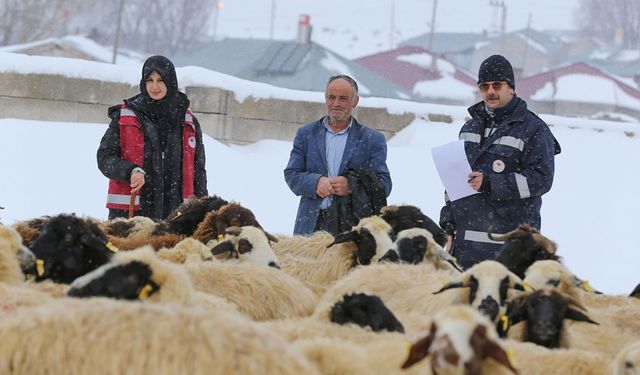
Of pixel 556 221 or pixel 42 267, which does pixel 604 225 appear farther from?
pixel 42 267

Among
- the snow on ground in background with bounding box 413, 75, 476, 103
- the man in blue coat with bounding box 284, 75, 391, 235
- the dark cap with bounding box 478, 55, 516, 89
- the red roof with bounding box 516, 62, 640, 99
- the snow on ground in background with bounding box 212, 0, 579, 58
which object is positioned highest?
the snow on ground in background with bounding box 212, 0, 579, 58

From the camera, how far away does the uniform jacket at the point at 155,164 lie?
838 centimetres

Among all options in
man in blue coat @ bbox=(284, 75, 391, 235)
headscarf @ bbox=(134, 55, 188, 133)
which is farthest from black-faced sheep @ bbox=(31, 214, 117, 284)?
headscarf @ bbox=(134, 55, 188, 133)

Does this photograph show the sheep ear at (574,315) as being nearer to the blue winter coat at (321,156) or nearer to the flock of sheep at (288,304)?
the flock of sheep at (288,304)

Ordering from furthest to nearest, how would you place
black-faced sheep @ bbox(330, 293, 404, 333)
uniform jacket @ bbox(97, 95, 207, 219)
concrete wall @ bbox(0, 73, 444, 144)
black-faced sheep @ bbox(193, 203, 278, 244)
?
concrete wall @ bbox(0, 73, 444, 144) < uniform jacket @ bbox(97, 95, 207, 219) < black-faced sheep @ bbox(193, 203, 278, 244) < black-faced sheep @ bbox(330, 293, 404, 333)

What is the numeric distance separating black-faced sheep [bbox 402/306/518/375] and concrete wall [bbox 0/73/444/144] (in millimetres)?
11655

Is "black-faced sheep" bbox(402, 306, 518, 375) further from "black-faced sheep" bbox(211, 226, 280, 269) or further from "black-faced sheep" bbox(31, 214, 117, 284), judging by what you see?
"black-faced sheep" bbox(211, 226, 280, 269)

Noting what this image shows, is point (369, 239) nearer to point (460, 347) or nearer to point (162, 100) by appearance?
point (162, 100)

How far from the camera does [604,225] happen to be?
16.2 metres

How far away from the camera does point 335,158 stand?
8.14 metres

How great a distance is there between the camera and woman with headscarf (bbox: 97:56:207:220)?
27.9 feet

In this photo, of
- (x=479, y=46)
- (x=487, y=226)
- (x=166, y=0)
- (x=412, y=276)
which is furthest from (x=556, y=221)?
(x=166, y=0)

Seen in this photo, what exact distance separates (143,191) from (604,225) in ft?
30.1

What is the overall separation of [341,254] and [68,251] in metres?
2.40
